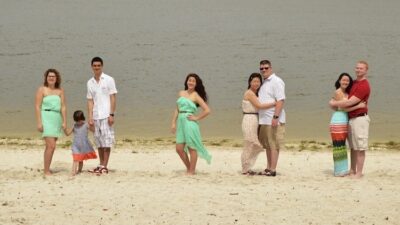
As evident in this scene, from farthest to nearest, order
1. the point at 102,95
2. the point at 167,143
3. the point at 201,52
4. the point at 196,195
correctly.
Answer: the point at 201,52
the point at 167,143
the point at 102,95
the point at 196,195

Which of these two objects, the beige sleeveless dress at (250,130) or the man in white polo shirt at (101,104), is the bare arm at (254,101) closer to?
the beige sleeveless dress at (250,130)

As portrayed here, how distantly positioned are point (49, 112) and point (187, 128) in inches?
73.3

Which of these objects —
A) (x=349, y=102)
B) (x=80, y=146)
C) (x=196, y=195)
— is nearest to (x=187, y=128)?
(x=80, y=146)

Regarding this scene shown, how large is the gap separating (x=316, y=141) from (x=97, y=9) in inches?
1119

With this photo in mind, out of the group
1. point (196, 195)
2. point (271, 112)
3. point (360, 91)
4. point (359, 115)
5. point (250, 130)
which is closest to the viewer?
point (196, 195)

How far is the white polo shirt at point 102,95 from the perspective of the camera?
1023 centimetres

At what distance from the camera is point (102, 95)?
10.2 m

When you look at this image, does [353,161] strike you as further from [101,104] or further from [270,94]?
[101,104]

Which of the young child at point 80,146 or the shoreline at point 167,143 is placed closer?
the young child at point 80,146

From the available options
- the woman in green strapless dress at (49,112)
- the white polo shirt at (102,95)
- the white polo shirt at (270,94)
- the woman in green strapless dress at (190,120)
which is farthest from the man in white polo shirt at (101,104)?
the white polo shirt at (270,94)

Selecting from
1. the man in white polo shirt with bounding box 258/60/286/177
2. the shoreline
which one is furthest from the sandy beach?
the shoreline

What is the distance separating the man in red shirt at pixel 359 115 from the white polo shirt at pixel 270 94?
0.74m

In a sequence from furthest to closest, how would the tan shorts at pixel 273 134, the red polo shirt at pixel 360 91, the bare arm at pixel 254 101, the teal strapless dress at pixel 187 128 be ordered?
the teal strapless dress at pixel 187 128 → the tan shorts at pixel 273 134 → the bare arm at pixel 254 101 → the red polo shirt at pixel 360 91

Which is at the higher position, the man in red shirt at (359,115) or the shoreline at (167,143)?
the man in red shirt at (359,115)
